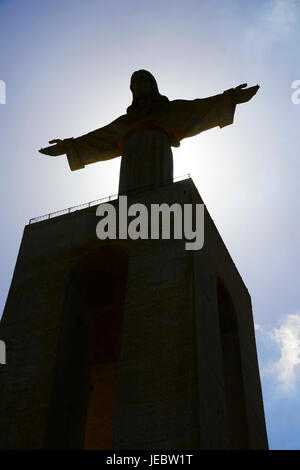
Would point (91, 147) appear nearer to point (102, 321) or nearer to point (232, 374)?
point (102, 321)

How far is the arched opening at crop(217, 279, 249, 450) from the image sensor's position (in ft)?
53.0

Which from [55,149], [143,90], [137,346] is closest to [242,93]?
[143,90]

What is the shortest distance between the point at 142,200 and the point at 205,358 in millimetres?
5595

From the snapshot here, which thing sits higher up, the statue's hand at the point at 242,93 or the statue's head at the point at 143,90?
the statue's head at the point at 143,90

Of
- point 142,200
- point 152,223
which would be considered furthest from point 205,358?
point 142,200

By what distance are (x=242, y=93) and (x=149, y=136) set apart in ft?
13.0

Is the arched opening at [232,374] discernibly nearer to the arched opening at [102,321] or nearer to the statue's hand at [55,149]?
the arched opening at [102,321]

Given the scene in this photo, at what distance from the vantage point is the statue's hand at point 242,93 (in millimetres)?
22211

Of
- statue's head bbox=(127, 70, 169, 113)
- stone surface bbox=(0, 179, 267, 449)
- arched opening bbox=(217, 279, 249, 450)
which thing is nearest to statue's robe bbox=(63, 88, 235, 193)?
statue's head bbox=(127, 70, 169, 113)

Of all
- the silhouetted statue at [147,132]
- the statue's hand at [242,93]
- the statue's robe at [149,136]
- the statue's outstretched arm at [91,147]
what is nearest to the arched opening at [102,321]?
the silhouetted statue at [147,132]

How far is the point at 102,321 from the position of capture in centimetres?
1970

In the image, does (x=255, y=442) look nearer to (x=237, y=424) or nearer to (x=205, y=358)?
(x=237, y=424)

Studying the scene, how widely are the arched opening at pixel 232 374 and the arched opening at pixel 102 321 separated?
316 cm

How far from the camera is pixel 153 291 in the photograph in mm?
15320
